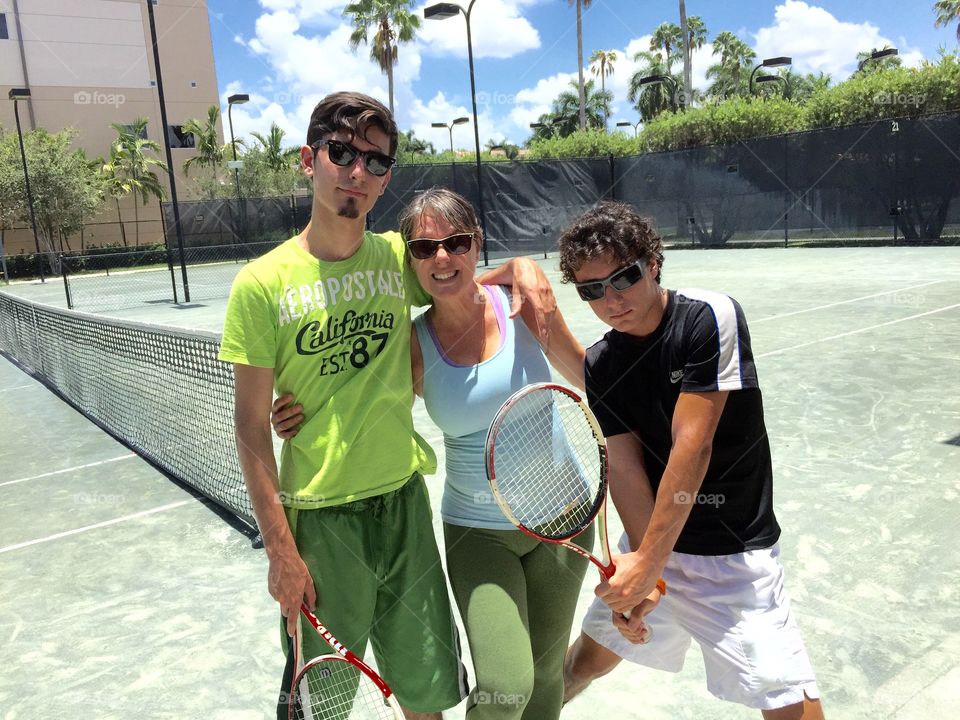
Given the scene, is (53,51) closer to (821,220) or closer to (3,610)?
(821,220)

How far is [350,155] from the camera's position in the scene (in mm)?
1934

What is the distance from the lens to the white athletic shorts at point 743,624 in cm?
186

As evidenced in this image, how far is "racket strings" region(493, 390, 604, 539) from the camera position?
2.07 meters

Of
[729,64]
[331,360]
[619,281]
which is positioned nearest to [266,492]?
[331,360]

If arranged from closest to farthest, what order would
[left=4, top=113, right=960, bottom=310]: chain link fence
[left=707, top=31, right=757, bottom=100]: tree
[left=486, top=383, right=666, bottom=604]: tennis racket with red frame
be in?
[left=486, top=383, right=666, bottom=604]: tennis racket with red frame, [left=4, top=113, right=960, bottom=310]: chain link fence, [left=707, top=31, right=757, bottom=100]: tree

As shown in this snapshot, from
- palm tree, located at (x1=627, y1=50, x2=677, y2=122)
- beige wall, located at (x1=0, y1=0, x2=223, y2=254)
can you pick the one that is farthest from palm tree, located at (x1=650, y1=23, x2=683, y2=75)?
beige wall, located at (x1=0, y1=0, x2=223, y2=254)

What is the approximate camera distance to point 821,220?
20672mm

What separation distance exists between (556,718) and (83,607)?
2502 millimetres

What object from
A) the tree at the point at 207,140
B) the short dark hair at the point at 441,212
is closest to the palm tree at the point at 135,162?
the tree at the point at 207,140

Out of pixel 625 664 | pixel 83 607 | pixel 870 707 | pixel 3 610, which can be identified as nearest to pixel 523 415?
pixel 625 664

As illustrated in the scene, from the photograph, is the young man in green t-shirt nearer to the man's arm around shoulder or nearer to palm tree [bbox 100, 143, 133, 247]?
the man's arm around shoulder

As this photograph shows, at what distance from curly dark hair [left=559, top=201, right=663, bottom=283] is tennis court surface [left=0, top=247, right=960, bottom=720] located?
1526mm

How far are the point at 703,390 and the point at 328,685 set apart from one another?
1.19m

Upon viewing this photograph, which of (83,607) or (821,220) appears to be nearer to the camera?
(83,607)
